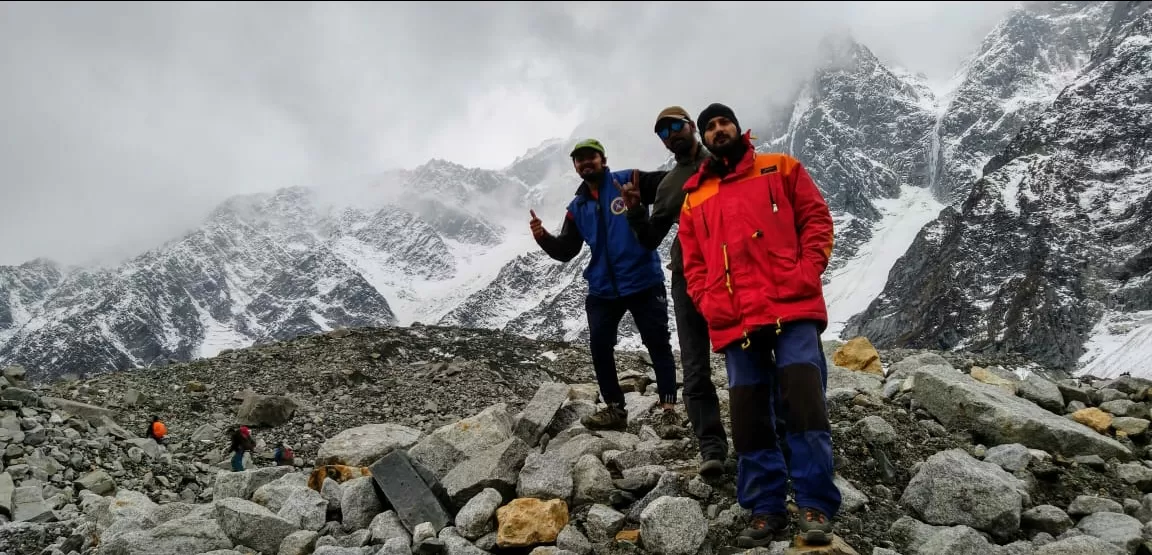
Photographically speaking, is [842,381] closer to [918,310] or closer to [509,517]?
[509,517]

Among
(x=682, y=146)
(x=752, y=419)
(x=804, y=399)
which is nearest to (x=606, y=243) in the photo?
(x=682, y=146)

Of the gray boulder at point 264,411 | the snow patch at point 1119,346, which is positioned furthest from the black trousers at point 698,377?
the snow patch at point 1119,346

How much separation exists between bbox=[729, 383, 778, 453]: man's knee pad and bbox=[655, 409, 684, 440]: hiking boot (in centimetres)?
173

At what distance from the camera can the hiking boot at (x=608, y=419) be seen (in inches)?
248

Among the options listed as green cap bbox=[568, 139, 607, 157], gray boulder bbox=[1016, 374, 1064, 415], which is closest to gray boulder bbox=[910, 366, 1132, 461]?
gray boulder bbox=[1016, 374, 1064, 415]

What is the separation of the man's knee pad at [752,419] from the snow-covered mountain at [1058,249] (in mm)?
127239

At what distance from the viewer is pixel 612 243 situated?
6000 mm

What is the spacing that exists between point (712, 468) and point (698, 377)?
2.20 ft

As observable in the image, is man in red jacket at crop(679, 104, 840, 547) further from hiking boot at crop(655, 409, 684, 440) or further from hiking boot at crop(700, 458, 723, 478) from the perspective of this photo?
hiking boot at crop(655, 409, 684, 440)

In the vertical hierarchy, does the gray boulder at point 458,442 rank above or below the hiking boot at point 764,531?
above

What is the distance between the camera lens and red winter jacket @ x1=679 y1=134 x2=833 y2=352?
4.02 m

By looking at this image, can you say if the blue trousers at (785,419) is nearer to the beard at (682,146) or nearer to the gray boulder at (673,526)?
the gray boulder at (673,526)

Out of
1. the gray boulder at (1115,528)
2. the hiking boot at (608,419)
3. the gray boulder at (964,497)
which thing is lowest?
the gray boulder at (1115,528)

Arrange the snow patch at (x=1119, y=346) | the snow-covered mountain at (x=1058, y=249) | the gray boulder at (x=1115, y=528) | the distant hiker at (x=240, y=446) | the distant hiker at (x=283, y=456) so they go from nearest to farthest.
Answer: the gray boulder at (x=1115, y=528) < the distant hiker at (x=240, y=446) < the distant hiker at (x=283, y=456) < the snow patch at (x=1119, y=346) < the snow-covered mountain at (x=1058, y=249)
